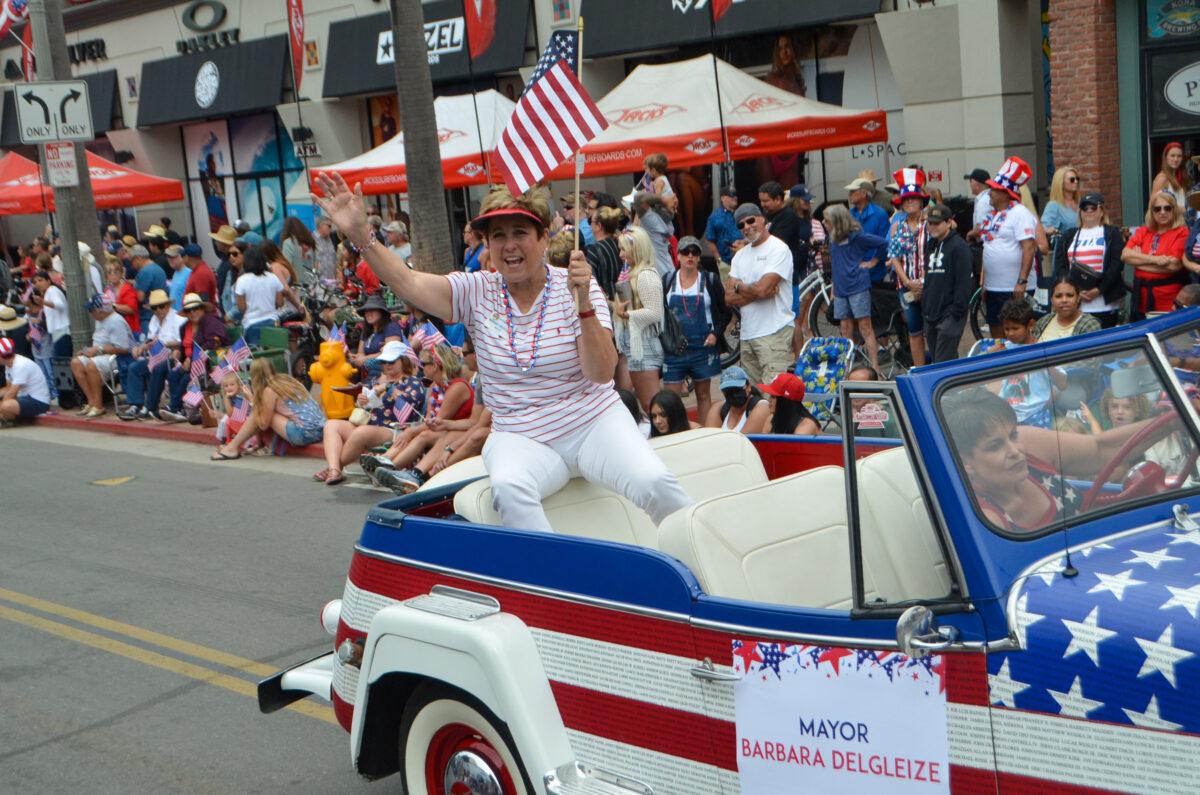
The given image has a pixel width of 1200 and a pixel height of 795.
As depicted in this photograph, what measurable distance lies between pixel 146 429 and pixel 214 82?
16.0 m

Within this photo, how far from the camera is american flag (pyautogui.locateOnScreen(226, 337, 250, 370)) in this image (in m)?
13.8

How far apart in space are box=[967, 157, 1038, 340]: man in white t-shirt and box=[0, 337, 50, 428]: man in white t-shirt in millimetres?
11428

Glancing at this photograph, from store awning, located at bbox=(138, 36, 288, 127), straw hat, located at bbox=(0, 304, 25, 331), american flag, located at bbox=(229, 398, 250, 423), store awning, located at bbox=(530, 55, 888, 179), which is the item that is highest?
store awning, located at bbox=(138, 36, 288, 127)

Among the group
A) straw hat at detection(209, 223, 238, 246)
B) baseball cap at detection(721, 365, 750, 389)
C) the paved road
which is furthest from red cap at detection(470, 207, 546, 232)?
straw hat at detection(209, 223, 238, 246)

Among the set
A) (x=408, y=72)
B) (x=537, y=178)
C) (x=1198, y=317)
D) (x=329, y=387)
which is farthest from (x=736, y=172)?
(x=1198, y=317)

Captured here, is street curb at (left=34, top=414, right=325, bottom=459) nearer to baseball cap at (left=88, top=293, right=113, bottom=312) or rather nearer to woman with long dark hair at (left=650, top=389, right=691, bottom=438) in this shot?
baseball cap at (left=88, top=293, right=113, bottom=312)

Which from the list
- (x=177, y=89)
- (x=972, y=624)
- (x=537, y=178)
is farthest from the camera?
(x=177, y=89)

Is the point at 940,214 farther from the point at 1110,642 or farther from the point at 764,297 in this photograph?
the point at 1110,642

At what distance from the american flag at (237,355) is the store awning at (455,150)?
4.86 meters

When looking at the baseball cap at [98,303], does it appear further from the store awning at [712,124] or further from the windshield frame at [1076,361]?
the windshield frame at [1076,361]

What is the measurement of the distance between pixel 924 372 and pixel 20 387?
15394 mm

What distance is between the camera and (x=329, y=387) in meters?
A: 12.6

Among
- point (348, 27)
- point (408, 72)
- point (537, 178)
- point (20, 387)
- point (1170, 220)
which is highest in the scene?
point (348, 27)

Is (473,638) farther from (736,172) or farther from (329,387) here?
(736,172)
